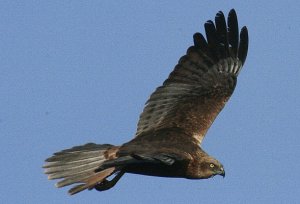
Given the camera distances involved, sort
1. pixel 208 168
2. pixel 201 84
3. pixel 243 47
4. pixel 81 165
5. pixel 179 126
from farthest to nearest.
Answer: pixel 243 47 → pixel 201 84 → pixel 179 126 → pixel 208 168 → pixel 81 165

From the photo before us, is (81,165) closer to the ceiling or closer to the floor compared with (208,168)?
closer to the ceiling

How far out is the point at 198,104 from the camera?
1316 cm

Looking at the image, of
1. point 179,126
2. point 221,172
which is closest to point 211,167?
point 221,172

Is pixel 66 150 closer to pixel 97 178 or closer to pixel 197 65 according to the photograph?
pixel 97 178

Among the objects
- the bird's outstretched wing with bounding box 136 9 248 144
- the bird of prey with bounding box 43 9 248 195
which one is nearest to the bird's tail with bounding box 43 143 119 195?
the bird of prey with bounding box 43 9 248 195

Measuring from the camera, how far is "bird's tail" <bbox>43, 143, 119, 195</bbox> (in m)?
11.0

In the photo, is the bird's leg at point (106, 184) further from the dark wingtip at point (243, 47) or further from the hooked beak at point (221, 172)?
the dark wingtip at point (243, 47)

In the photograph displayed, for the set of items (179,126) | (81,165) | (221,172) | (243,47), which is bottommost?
(221,172)

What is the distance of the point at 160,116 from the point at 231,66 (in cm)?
175

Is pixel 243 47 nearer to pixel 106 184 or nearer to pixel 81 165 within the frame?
pixel 106 184

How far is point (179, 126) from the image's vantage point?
41.6 ft

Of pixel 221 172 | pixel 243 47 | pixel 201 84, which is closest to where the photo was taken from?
pixel 221 172

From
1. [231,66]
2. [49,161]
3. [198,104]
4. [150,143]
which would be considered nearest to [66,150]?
[49,161]

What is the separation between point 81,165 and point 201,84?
2912 millimetres
